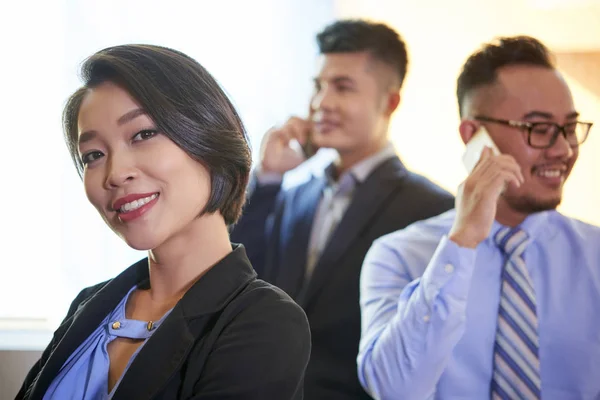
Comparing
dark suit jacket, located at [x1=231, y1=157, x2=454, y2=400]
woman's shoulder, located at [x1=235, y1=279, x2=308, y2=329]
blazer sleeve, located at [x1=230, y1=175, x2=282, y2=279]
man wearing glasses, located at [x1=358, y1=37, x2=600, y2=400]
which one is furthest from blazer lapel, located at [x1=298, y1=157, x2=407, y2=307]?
woman's shoulder, located at [x1=235, y1=279, x2=308, y2=329]

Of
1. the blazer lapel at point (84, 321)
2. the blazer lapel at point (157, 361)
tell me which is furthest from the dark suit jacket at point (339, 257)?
the blazer lapel at point (157, 361)

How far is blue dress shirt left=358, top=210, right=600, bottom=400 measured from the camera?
1192 millimetres

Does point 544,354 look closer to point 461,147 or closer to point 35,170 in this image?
point 461,147

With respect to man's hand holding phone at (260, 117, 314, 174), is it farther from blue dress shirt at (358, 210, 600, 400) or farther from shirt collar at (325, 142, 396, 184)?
blue dress shirt at (358, 210, 600, 400)

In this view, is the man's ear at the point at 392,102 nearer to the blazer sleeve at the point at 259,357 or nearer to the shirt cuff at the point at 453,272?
the shirt cuff at the point at 453,272

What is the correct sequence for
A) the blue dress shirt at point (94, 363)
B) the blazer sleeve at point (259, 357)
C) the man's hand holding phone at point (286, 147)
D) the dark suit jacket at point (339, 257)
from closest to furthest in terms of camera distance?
the blazer sleeve at point (259, 357), the blue dress shirt at point (94, 363), the dark suit jacket at point (339, 257), the man's hand holding phone at point (286, 147)

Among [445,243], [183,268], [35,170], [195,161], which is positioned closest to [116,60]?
[195,161]

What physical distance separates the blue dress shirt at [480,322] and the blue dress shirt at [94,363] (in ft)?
1.70

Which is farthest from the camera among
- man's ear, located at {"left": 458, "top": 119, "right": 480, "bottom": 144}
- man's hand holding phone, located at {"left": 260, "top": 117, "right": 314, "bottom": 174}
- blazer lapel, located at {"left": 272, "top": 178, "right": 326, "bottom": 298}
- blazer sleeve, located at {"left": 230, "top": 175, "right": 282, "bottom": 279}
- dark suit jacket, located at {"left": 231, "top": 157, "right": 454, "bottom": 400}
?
man's hand holding phone, located at {"left": 260, "top": 117, "right": 314, "bottom": 174}

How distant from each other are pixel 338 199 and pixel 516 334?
0.65m

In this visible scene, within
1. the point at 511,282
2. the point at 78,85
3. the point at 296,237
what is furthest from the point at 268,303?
the point at 78,85

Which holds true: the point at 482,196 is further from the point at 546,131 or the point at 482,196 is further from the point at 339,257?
the point at 339,257

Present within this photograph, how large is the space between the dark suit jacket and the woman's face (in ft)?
2.55

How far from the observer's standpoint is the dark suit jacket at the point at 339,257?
60.2 inches
